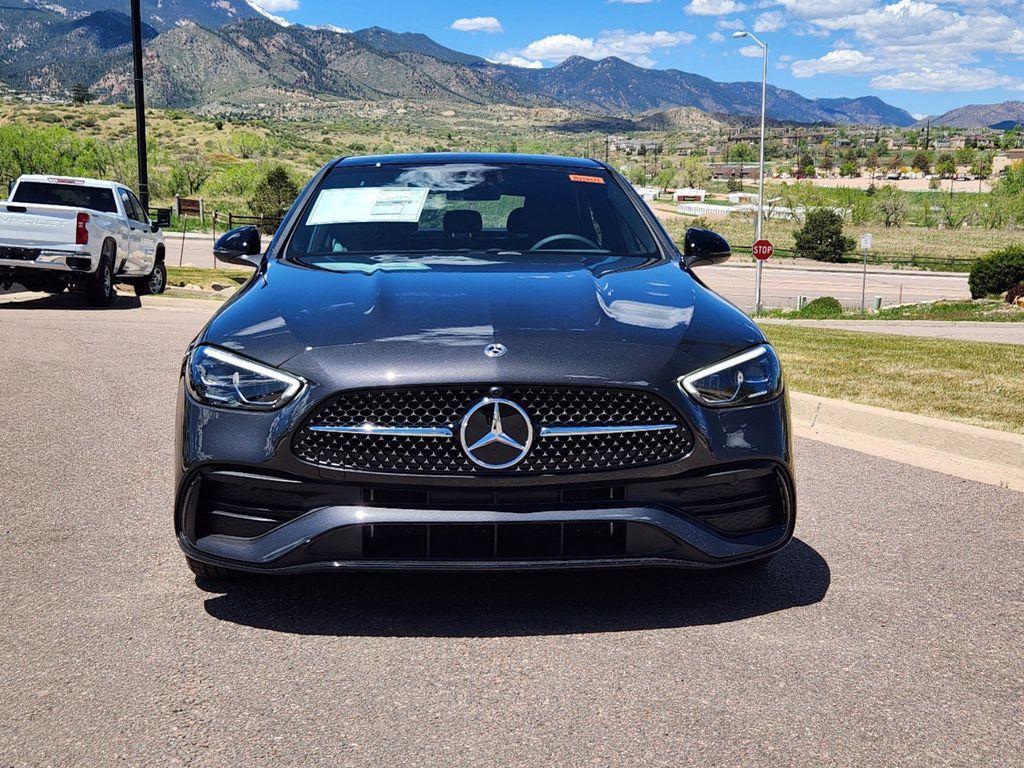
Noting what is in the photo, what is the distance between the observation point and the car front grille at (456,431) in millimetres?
3463

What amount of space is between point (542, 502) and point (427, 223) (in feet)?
6.88

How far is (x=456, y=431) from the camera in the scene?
3451 millimetres

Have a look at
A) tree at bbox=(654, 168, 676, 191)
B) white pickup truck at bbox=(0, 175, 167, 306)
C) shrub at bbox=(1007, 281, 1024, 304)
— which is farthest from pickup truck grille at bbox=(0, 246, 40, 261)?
tree at bbox=(654, 168, 676, 191)

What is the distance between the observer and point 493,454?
11.3 ft

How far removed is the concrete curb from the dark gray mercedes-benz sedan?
2.94m

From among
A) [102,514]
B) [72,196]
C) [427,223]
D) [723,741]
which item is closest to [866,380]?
[427,223]

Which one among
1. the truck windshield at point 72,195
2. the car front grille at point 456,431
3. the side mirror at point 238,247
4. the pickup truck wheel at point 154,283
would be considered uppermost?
the truck windshield at point 72,195

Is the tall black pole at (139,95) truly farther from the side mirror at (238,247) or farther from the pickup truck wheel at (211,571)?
the pickup truck wheel at (211,571)

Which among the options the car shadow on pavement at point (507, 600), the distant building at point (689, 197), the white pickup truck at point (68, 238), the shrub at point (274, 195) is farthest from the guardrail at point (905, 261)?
the car shadow on pavement at point (507, 600)

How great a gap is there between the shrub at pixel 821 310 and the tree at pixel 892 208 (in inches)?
3218

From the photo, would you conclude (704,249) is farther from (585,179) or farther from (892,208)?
(892,208)

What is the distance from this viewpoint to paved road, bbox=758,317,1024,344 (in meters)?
23.1

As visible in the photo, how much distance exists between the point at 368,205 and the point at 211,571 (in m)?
2.03

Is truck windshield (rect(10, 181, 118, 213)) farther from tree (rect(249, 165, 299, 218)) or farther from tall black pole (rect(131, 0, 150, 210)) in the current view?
tree (rect(249, 165, 299, 218))
